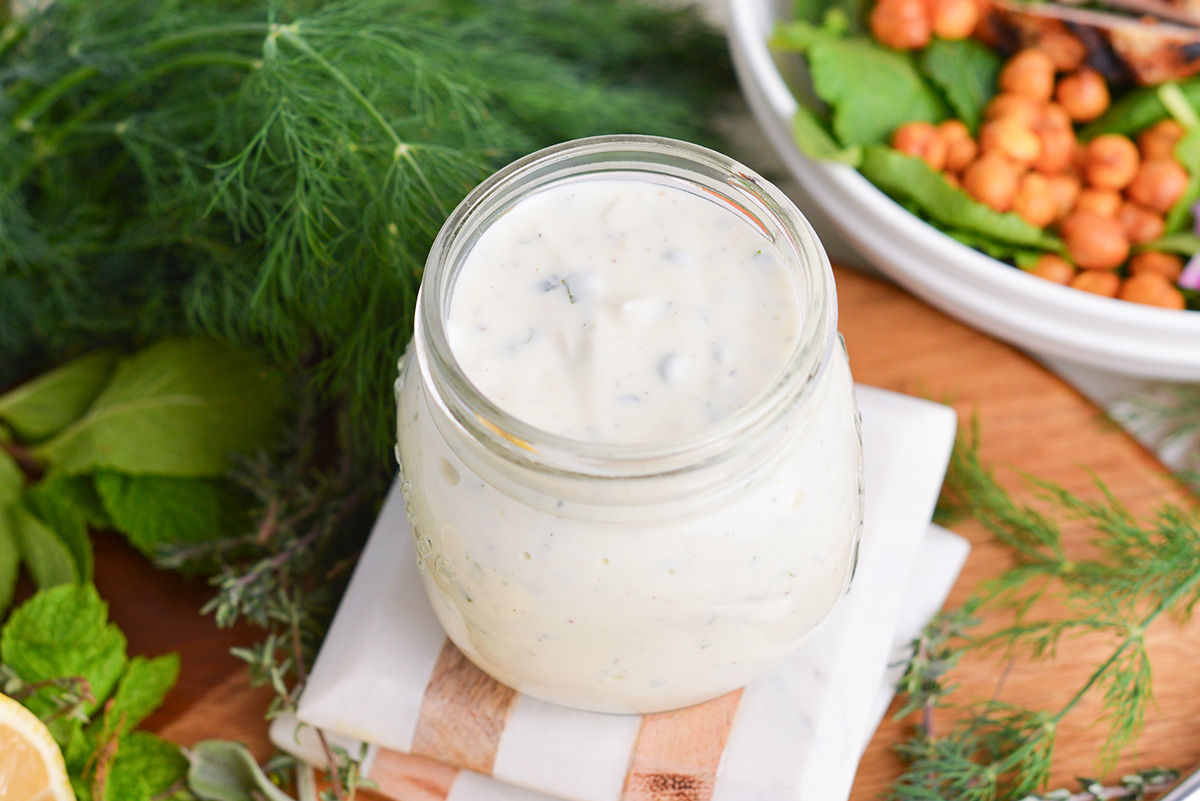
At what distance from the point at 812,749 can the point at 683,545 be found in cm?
31

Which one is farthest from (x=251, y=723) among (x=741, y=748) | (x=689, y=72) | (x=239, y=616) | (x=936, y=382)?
(x=689, y=72)

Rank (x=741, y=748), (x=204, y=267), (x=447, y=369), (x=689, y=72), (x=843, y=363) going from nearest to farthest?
1. (x=447, y=369)
2. (x=843, y=363)
3. (x=741, y=748)
4. (x=204, y=267)
5. (x=689, y=72)

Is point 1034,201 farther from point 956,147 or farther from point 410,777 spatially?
point 410,777

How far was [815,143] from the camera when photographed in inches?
49.0

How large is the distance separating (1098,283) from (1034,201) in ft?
0.42

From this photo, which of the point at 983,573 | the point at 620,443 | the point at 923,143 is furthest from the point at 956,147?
the point at 620,443

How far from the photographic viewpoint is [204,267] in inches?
45.9

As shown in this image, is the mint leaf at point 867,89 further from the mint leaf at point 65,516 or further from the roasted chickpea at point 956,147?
the mint leaf at point 65,516

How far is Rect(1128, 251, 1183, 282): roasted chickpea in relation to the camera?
1.30 m

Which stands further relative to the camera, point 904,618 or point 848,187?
point 848,187

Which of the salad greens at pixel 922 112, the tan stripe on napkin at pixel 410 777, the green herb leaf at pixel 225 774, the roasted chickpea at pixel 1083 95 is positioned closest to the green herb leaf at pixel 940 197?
the salad greens at pixel 922 112

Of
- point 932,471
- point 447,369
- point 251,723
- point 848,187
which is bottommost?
point 251,723

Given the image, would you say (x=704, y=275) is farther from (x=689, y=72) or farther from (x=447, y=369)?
(x=689, y=72)

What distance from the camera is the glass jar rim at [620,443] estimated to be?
0.61 meters
